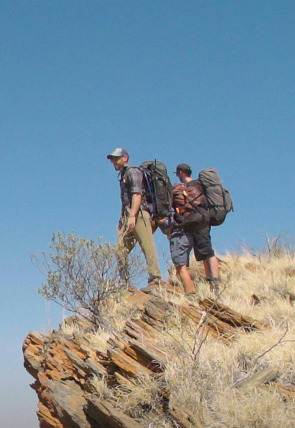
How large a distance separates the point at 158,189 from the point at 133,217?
60 cm

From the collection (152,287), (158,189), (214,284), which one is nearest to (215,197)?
(158,189)

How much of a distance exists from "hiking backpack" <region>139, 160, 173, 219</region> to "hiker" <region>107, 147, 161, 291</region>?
117 millimetres

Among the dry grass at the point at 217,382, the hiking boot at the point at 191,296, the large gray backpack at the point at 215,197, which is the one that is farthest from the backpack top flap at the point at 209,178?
the dry grass at the point at 217,382

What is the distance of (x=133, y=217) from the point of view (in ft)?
30.7

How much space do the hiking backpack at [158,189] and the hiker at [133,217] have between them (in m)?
0.12

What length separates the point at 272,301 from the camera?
8.94m

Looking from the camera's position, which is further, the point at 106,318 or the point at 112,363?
the point at 106,318

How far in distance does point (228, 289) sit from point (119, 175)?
263cm

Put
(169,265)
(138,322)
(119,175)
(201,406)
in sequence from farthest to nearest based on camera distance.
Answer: (169,265) → (119,175) → (138,322) → (201,406)

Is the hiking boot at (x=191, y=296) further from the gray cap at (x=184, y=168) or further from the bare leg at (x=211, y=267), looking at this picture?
the gray cap at (x=184, y=168)

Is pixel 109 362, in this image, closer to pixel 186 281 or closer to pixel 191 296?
pixel 191 296

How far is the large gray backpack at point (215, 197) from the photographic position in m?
9.81

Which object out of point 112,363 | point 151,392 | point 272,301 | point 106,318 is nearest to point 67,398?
point 112,363

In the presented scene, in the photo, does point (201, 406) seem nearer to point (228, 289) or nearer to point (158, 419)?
point (158, 419)
